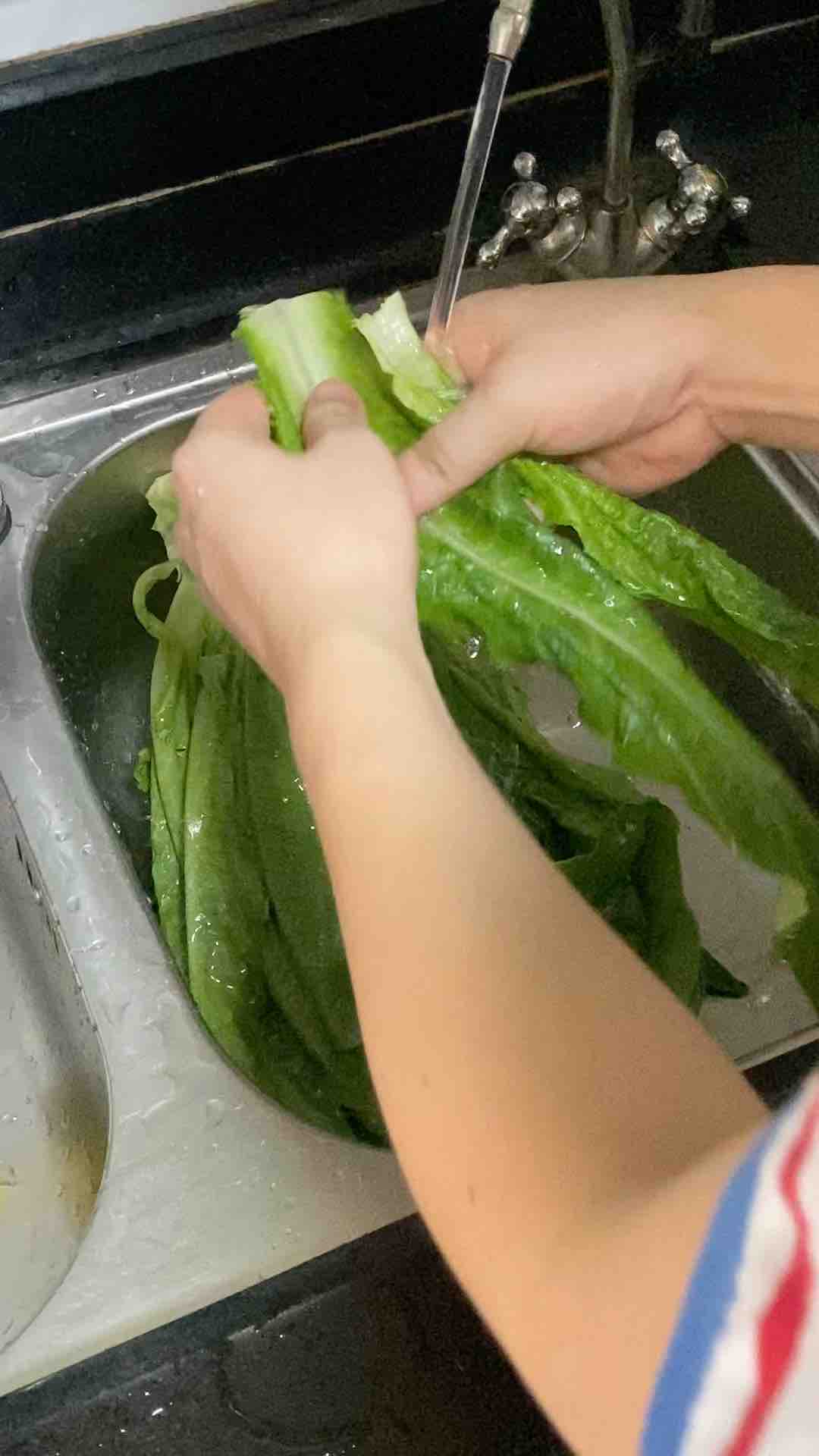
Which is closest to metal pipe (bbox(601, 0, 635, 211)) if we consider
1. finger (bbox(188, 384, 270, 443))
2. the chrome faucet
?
the chrome faucet

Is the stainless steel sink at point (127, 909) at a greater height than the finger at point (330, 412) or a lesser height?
lesser

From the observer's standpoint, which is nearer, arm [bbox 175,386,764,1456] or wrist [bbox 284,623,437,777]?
arm [bbox 175,386,764,1456]

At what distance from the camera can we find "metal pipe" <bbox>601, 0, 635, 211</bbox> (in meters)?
0.73

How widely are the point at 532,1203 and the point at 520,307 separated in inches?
18.7

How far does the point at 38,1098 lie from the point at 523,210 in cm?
66

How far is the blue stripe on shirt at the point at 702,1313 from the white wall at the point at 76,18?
761 mm

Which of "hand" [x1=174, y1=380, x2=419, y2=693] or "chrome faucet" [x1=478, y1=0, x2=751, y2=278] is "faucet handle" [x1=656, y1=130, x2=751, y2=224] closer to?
"chrome faucet" [x1=478, y1=0, x2=751, y2=278]

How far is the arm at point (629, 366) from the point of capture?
2.00ft

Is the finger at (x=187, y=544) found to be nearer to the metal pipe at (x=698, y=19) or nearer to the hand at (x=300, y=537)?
the hand at (x=300, y=537)

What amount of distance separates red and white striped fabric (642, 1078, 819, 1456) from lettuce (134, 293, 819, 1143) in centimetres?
43

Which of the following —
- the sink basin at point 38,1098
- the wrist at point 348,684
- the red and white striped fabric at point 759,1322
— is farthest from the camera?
the sink basin at point 38,1098

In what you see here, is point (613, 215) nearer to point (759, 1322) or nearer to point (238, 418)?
point (238, 418)

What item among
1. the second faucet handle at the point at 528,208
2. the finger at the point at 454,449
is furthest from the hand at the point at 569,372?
the second faucet handle at the point at 528,208

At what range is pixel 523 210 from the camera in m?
0.85
